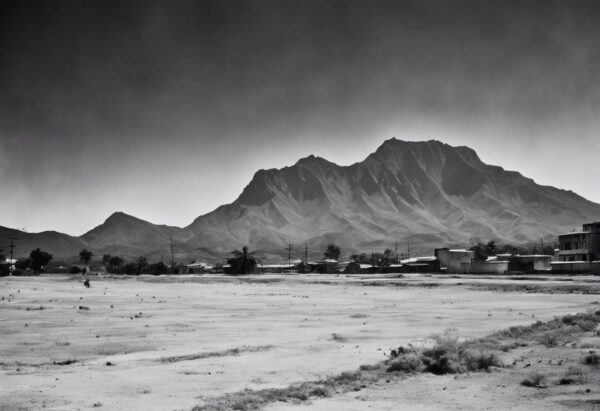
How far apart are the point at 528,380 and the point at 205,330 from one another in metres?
18.3

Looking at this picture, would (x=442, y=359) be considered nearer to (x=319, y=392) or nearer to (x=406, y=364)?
(x=406, y=364)

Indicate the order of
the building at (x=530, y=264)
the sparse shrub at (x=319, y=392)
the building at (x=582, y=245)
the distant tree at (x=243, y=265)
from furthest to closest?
the distant tree at (x=243, y=265) → the building at (x=530, y=264) → the building at (x=582, y=245) → the sparse shrub at (x=319, y=392)

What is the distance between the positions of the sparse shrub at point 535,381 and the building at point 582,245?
111 meters

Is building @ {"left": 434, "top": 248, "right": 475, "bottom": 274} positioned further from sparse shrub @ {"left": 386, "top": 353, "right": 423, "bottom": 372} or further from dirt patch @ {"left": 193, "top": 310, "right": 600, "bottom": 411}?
sparse shrub @ {"left": 386, "top": 353, "right": 423, "bottom": 372}

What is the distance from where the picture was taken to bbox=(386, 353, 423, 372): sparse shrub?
754 inches

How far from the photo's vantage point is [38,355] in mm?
22453

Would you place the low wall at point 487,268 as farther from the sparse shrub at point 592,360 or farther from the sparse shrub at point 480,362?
the sparse shrub at point 480,362

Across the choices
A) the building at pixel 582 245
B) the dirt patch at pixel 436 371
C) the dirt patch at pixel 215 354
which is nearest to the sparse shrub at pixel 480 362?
the dirt patch at pixel 436 371

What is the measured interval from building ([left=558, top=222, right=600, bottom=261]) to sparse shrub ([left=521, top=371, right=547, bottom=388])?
365 feet

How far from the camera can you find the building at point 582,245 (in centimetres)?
11681

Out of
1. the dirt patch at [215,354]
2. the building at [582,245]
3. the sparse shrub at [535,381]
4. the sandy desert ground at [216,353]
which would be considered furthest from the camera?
the building at [582,245]

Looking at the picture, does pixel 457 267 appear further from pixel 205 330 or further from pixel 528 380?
pixel 528 380

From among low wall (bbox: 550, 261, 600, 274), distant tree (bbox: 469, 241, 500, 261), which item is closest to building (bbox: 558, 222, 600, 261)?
low wall (bbox: 550, 261, 600, 274)

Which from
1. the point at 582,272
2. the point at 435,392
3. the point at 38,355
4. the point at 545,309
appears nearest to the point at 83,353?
the point at 38,355
